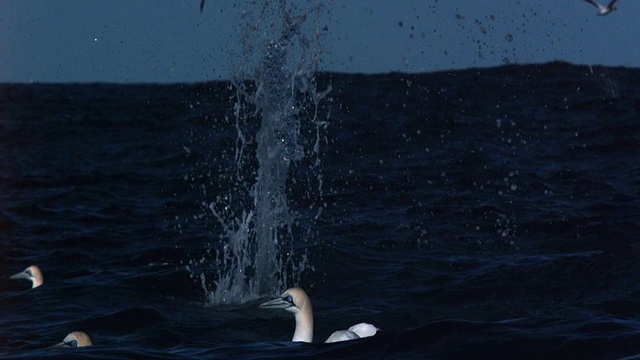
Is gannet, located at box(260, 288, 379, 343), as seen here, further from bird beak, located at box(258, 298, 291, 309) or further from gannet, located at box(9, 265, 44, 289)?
gannet, located at box(9, 265, 44, 289)

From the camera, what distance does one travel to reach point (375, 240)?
16.5m

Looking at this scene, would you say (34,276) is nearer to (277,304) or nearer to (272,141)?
(272,141)

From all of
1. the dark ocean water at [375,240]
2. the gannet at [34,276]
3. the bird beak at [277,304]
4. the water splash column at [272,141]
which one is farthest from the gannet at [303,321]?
the gannet at [34,276]

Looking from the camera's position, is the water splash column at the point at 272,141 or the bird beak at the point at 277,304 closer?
the bird beak at the point at 277,304

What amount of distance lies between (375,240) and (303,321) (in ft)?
22.3

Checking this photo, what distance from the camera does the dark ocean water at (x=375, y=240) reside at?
361 inches

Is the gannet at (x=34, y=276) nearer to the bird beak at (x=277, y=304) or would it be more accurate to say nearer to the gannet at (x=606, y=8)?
the bird beak at (x=277, y=304)

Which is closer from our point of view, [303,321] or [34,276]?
[303,321]

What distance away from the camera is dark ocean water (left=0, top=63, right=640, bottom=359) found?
9172mm

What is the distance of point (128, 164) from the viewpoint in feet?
94.6

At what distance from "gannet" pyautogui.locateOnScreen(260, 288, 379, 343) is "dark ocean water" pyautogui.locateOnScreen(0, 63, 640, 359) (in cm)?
21

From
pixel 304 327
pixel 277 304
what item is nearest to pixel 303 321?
pixel 304 327

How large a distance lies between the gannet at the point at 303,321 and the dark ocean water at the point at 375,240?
21cm

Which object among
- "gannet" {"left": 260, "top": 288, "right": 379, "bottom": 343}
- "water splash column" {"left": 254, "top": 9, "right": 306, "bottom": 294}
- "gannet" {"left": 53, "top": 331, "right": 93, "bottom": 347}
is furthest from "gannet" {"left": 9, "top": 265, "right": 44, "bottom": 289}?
"gannet" {"left": 53, "top": 331, "right": 93, "bottom": 347}
